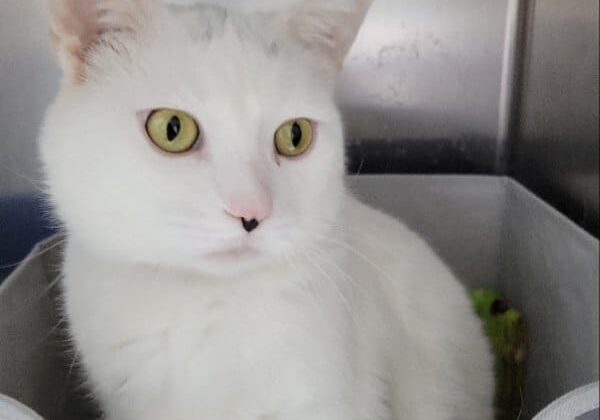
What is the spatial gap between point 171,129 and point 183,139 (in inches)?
0.7

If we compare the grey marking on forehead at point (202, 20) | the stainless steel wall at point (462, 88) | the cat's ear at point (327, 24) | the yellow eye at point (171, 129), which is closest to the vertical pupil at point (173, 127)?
the yellow eye at point (171, 129)

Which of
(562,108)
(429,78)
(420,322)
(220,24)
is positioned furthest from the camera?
(429,78)

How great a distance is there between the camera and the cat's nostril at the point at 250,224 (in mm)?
657

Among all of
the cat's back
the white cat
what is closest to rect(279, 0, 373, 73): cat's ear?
the white cat

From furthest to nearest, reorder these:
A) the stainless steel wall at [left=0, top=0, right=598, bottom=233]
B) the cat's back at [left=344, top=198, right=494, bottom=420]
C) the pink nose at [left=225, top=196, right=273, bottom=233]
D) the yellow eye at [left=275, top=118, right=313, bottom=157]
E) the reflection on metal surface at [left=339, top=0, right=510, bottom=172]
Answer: the reflection on metal surface at [left=339, top=0, right=510, bottom=172]
the stainless steel wall at [left=0, top=0, right=598, bottom=233]
the cat's back at [left=344, top=198, right=494, bottom=420]
the yellow eye at [left=275, top=118, right=313, bottom=157]
the pink nose at [left=225, top=196, right=273, bottom=233]

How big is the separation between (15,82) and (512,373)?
3.33 ft

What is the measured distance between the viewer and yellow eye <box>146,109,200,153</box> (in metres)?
0.69

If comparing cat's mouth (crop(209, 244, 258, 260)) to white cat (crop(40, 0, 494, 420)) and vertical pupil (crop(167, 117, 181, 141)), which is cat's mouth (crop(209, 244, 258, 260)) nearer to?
white cat (crop(40, 0, 494, 420))

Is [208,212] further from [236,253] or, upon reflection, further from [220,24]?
[220,24]

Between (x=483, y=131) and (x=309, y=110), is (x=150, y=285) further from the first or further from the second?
(x=483, y=131)

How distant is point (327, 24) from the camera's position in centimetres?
86

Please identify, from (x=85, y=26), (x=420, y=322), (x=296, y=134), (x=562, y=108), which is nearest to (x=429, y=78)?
(x=562, y=108)

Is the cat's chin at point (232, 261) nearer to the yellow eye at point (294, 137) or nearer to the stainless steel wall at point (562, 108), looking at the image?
the yellow eye at point (294, 137)

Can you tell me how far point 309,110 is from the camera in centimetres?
79
